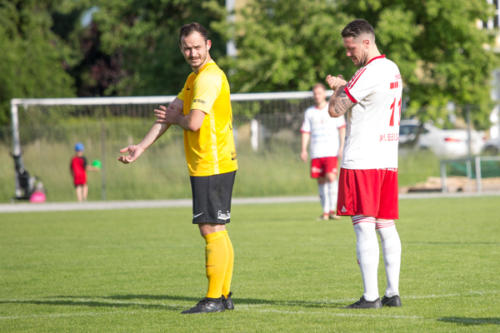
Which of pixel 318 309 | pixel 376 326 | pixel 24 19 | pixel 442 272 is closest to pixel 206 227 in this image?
pixel 318 309

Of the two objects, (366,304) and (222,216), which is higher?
(222,216)

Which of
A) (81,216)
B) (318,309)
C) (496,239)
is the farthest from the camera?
(81,216)

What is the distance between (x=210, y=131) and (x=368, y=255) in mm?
1470

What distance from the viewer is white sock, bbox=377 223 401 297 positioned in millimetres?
6488

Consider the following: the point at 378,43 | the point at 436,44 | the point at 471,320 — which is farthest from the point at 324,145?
the point at 436,44

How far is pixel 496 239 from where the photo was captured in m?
11.2

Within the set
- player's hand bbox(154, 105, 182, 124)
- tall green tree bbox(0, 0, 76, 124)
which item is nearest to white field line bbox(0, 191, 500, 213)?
tall green tree bbox(0, 0, 76, 124)

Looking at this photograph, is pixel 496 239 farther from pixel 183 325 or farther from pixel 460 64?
pixel 460 64

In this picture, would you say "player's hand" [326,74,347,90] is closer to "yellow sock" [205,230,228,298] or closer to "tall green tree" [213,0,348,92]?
"yellow sock" [205,230,228,298]

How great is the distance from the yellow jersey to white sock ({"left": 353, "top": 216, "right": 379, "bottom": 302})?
1.07 meters

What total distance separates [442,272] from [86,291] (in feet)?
10.9

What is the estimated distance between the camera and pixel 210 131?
6.46 metres

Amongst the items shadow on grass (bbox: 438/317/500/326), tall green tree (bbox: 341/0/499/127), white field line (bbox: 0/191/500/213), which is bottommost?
white field line (bbox: 0/191/500/213)

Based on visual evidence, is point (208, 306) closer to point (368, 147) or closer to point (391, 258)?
point (391, 258)
